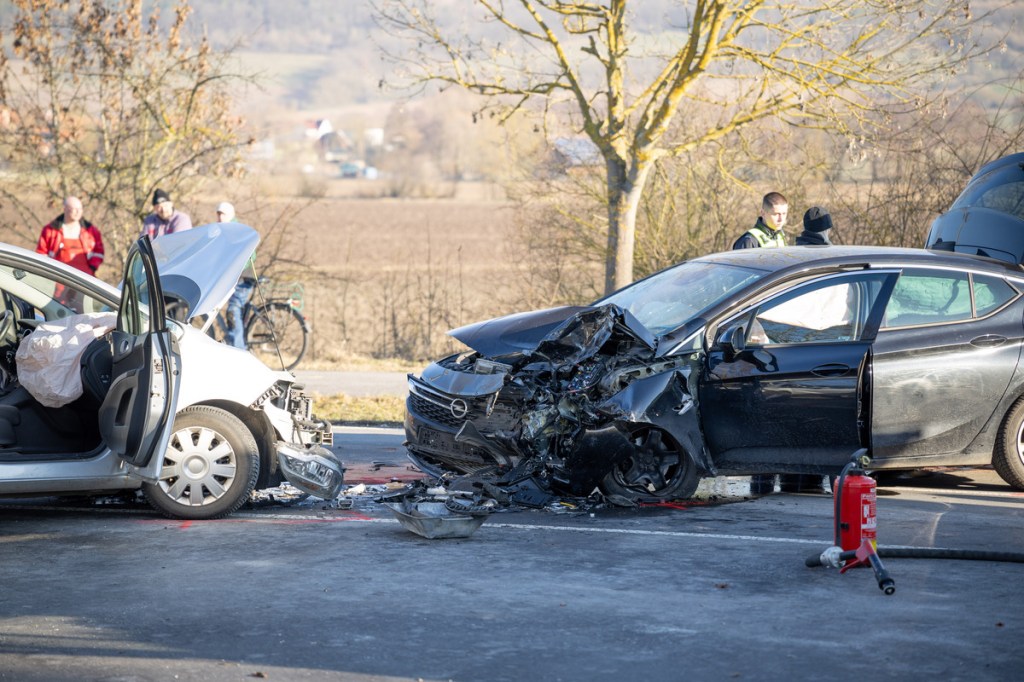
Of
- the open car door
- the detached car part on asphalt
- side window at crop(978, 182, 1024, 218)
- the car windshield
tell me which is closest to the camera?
the open car door

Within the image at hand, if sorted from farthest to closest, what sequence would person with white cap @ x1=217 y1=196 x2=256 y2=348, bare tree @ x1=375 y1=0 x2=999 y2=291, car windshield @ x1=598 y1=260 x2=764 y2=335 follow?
person with white cap @ x1=217 y1=196 x2=256 y2=348 → bare tree @ x1=375 y1=0 x2=999 y2=291 → car windshield @ x1=598 y1=260 x2=764 y2=335

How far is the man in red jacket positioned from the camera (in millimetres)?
13188

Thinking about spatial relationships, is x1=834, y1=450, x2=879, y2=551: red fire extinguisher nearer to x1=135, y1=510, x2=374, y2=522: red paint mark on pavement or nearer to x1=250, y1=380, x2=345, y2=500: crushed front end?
x1=135, y1=510, x2=374, y2=522: red paint mark on pavement

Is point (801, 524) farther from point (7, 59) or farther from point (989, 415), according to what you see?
point (7, 59)

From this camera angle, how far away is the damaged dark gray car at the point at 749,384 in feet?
24.2

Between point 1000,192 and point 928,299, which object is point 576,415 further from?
point 1000,192

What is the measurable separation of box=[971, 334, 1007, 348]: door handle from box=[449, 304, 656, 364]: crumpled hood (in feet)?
7.11

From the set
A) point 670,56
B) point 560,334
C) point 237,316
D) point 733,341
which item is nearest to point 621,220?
point 670,56

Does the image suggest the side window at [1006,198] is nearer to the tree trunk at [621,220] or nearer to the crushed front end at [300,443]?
the tree trunk at [621,220]

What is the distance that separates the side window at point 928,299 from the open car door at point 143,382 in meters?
4.39

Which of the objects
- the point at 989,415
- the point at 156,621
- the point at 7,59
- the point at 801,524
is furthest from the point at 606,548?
the point at 7,59

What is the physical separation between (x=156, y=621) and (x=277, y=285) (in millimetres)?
Answer: 11354

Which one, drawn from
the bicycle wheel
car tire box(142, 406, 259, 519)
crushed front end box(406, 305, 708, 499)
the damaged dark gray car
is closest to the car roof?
the damaged dark gray car

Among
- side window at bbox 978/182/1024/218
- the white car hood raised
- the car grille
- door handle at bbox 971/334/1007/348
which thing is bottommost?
the car grille
